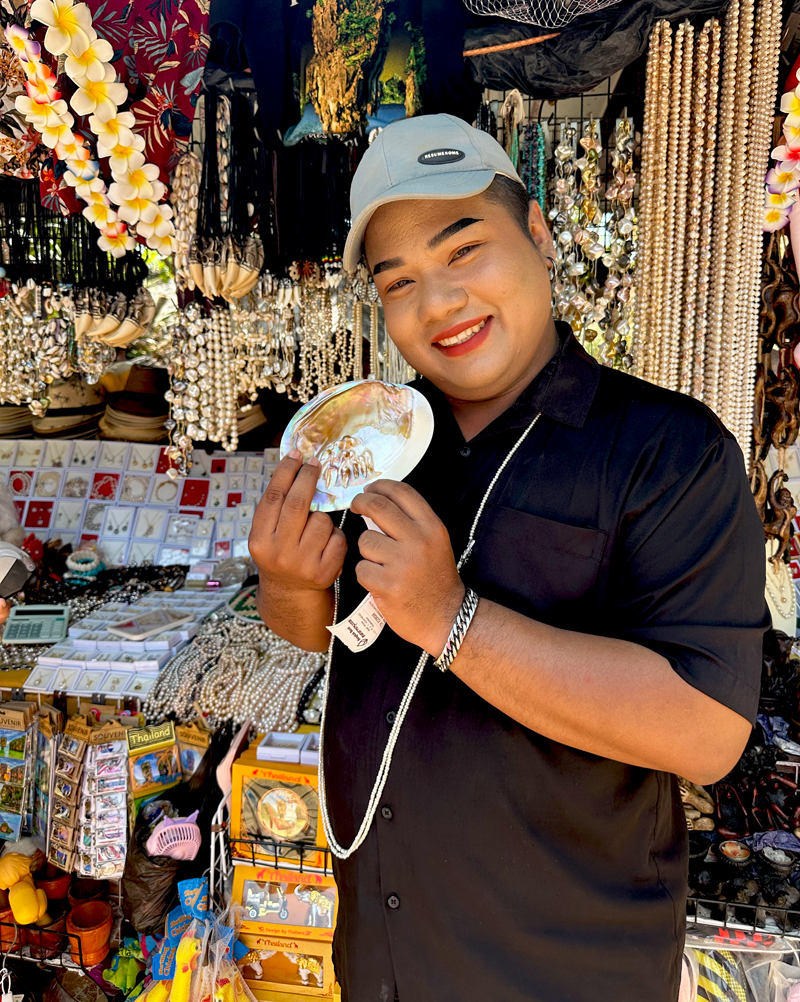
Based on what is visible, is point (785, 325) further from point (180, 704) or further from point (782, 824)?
point (180, 704)

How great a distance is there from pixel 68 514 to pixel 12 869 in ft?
5.78

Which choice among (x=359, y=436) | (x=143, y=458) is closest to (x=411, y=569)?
(x=359, y=436)

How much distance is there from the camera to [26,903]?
2221 mm

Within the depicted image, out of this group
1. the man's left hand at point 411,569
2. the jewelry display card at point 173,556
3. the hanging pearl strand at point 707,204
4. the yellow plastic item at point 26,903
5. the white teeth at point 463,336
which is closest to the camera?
the man's left hand at point 411,569

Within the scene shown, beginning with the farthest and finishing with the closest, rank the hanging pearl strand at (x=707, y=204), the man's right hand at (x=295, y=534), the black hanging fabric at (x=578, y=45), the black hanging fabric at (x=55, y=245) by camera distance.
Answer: the black hanging fabric at (x=55, y=245), the hanging pearl strand at (x=707, y=204), the black hanging fabric at (x=578, y=45), the man's right hand at (x=295, y=534)

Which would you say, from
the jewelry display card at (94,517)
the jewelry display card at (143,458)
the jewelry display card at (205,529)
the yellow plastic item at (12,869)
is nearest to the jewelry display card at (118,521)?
the jewelry display card at (94,517)

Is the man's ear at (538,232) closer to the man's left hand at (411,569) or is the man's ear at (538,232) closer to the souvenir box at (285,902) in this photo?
the man's left hand at (411,569)

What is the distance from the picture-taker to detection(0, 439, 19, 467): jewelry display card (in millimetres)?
3588

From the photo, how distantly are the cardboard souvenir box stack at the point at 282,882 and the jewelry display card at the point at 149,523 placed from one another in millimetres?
1665

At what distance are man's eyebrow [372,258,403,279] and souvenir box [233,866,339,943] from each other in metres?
1.86

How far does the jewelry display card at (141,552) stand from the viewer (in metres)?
3.41

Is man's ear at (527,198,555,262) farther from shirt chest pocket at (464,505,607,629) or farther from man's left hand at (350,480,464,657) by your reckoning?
man's left hand at (350,480,464,657)

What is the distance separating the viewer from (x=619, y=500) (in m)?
0.97

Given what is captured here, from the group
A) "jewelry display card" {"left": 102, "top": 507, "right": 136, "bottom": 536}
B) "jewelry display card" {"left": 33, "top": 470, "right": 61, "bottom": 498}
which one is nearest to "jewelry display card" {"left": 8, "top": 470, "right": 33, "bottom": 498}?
"jewelry display card" {"left": 33, "top": 470, "right": 61, "bottom": 498}
